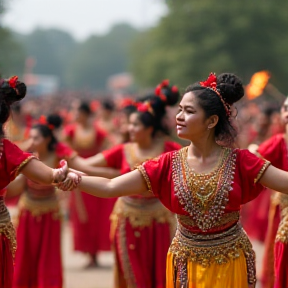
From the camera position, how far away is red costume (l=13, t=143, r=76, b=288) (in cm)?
710

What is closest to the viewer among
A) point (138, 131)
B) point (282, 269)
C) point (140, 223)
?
point (282, 269)

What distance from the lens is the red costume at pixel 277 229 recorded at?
5.44 meters

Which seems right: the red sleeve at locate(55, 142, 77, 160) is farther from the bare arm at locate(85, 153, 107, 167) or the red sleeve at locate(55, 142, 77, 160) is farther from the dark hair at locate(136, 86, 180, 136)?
the dark hair at locate(136, 86, 180, 136)

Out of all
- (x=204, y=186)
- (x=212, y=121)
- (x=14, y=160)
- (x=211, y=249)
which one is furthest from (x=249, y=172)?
(x=14, y=160)

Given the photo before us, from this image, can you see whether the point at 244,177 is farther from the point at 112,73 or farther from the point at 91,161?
the point at 112,73

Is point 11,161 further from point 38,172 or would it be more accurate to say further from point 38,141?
point 38,141

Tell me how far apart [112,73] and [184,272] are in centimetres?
11522

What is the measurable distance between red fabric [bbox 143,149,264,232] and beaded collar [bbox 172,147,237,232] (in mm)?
30

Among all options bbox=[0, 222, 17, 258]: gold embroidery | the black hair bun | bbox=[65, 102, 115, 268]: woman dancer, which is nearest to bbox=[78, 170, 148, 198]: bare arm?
bbox=[0, 222, 17, 258]: gold embroidery

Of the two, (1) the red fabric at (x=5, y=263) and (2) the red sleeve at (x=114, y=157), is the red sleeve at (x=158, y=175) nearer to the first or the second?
(1) the red fabric at (x=5, y=263)

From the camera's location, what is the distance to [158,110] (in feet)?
22.5

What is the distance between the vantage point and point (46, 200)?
735cm

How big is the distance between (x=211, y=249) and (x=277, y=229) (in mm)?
1535

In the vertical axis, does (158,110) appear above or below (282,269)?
above
